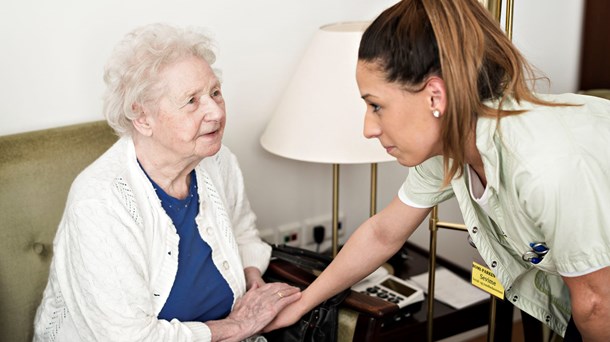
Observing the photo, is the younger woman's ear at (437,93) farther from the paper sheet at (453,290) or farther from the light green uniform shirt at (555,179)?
the paper sheet at (453,290)

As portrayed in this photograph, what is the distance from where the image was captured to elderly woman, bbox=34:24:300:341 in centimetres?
166

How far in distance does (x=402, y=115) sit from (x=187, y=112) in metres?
0.60

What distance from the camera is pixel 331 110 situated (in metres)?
2.12

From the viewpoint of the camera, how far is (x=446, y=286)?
2477 millimetres

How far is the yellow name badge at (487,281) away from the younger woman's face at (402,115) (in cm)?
47

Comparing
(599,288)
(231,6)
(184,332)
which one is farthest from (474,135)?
(231,6)

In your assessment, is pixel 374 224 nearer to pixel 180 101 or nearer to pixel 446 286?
pixel 180 101

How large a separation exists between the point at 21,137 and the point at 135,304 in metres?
0.60

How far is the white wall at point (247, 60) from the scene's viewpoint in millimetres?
2045

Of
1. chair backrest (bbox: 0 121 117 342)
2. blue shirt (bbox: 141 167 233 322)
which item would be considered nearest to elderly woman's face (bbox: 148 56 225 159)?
blue shirt (bbox: 141 167 233 322)

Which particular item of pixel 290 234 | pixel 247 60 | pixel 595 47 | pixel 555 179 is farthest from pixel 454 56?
Answer: pixel 595 47

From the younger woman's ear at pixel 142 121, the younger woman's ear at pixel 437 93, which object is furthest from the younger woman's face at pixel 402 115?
the younger woman's ear at pixel 142 121

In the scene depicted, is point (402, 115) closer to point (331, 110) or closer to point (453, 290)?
point (331, 110)

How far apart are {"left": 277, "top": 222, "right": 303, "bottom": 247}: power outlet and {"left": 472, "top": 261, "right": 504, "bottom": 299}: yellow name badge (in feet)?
3.23
